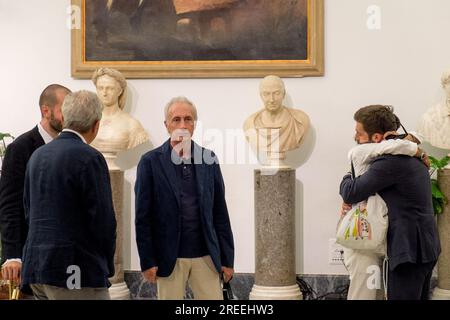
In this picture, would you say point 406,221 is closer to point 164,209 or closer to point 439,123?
point 164,209

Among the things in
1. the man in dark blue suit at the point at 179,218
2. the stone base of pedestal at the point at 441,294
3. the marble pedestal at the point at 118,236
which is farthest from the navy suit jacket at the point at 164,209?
the stone base of pedestal at the point at 441,294

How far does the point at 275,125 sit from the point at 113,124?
1433mm

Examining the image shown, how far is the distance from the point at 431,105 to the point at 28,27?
151 inches

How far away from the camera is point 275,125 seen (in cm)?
709

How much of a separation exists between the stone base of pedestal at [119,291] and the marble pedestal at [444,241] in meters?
2.69

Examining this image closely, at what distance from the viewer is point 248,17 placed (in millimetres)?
7617

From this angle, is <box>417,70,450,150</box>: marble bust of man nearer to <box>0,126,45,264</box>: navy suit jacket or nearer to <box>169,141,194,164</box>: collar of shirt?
<box>169,141,194,164</box>: collar of shirt

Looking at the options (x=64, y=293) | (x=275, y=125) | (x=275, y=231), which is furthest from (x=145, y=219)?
(x=275, y=125)

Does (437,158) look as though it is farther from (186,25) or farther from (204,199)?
(204,199)

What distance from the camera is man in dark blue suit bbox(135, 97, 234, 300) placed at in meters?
4.44

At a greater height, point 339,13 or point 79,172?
point 339,13

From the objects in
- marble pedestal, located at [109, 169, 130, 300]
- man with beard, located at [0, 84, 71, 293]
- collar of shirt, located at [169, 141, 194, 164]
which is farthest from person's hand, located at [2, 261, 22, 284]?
marble pedestal, located at [109, 169, 130, 300]

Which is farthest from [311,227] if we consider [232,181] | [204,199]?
[204,199]

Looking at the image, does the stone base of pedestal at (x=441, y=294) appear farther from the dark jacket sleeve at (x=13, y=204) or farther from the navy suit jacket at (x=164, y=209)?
the dark jacket sleeve at (x=13, y=204)
